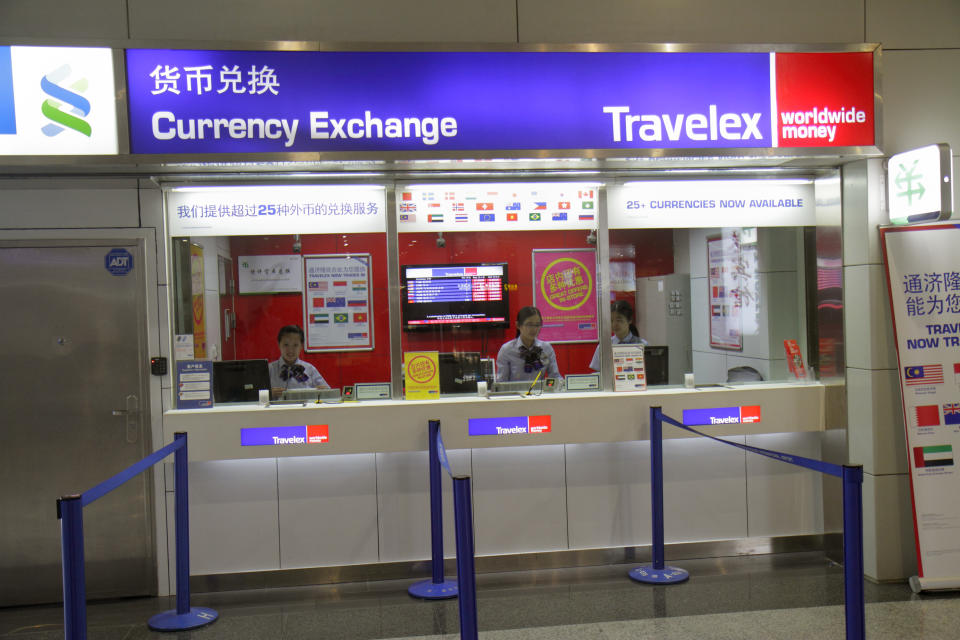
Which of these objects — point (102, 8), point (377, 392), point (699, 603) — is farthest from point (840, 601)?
point (102, 8)

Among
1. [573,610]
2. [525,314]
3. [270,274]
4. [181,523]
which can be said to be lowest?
[573,610]

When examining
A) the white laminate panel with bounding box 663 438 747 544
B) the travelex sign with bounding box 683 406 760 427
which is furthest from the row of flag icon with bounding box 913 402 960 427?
the white laminate panel with bounding box 663 438 747 544

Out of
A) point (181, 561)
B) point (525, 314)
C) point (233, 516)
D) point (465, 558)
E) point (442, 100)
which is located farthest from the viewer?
point (525, 314)

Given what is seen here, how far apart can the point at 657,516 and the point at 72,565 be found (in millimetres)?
3251

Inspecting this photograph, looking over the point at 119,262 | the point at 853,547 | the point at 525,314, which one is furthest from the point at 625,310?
the point at 119,262

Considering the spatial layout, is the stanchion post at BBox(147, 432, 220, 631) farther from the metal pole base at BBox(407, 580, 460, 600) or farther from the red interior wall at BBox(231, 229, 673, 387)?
the metal pole base at BBox(407, 580, 460, 600)

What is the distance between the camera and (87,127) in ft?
13.5

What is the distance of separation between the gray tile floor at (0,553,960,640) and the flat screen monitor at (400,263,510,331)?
181 cm

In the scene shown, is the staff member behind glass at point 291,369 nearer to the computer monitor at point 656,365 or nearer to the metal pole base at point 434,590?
the metal pole base at point 434,590

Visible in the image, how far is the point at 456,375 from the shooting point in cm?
500

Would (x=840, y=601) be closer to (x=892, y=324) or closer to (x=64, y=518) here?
(x=892, y=324)

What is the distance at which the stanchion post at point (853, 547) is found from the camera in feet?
9.14

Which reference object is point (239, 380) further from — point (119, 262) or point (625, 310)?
point (625, 310)

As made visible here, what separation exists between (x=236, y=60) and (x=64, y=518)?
2.65m
